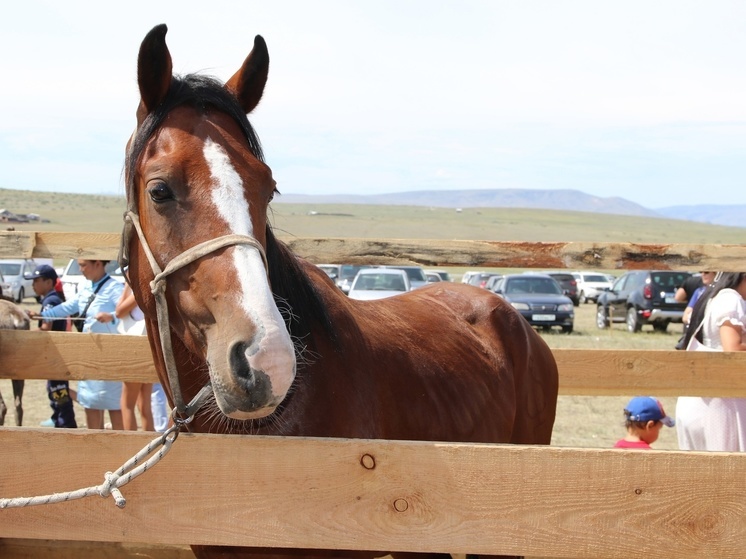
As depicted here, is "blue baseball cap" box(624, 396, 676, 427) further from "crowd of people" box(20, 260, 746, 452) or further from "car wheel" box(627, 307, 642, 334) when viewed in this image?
"car wheel" box(627, 307, 642, 334)

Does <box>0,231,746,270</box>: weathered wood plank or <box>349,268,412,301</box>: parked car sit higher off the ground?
<box>0,231,746,270</box>: weathered wood plank

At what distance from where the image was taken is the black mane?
7.93 feet

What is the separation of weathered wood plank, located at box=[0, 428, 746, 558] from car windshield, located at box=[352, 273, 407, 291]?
1510cm

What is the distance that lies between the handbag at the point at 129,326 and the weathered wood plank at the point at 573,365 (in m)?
2.10

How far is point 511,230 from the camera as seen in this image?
114 metres

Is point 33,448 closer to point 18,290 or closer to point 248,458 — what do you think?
point 248,458

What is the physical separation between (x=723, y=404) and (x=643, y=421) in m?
0.51

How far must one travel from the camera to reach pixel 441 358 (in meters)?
3.45

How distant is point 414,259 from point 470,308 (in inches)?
17.1

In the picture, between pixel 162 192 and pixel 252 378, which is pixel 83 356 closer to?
pixel 162 192

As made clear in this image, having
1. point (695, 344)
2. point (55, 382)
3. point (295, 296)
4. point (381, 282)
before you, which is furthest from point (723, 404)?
point (381, 282)

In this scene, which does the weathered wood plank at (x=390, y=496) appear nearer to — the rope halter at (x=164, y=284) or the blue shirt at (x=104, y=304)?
the rope halter at (x=164, y=284)

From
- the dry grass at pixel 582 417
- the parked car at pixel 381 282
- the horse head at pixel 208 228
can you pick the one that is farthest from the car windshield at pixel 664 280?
the horse head at pixel 208 228

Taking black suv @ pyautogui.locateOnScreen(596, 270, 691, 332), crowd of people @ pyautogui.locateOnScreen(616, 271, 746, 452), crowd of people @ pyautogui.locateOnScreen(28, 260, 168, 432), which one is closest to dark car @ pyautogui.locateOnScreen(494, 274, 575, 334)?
black suv @ pyautogui.locateOnScreen(596, 270, 691, 332)
